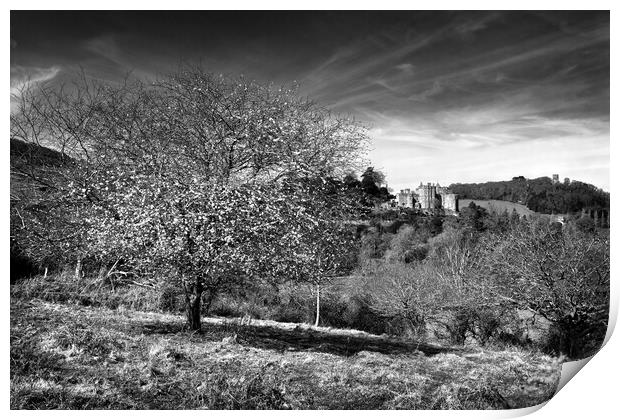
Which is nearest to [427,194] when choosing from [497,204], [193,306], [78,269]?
[497,204]

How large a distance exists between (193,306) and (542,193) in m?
4.25

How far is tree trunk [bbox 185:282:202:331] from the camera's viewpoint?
16.7 feet

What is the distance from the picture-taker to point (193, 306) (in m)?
5.12

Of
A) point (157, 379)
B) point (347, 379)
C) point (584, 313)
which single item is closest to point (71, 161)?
point (157, 379)

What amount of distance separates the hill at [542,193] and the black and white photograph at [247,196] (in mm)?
27

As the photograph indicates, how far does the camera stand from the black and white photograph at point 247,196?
12.4 feet

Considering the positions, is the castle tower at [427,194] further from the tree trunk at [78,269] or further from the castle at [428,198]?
the tree trunk at [78,269]

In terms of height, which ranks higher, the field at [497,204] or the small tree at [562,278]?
the field at [497,204]

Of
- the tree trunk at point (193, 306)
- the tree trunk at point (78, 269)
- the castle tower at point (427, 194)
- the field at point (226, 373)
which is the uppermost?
the castle tower at point (427, 194)

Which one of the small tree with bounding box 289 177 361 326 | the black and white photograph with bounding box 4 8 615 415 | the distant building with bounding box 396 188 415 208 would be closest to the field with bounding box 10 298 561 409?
the black and white photograph with bounding box 4 8 615 415

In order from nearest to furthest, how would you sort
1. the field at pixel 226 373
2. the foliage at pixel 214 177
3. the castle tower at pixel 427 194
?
the field at pixel 226 373, the foliage at pixel 214 177, the castle tower at pixel 427 194

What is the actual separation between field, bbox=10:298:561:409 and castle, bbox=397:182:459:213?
1882 millimetres

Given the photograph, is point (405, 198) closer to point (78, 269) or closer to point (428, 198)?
point (428, 198)

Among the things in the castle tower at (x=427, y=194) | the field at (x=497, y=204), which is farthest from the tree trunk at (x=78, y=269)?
the field at (x=497, y=204)
